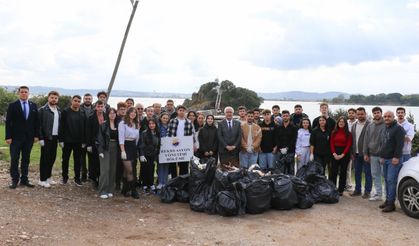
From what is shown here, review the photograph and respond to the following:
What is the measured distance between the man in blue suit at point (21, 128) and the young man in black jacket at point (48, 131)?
0.42 ft

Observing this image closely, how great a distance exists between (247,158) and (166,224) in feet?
10.3

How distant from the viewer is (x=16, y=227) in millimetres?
5734

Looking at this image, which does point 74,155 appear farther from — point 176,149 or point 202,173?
point 202,173

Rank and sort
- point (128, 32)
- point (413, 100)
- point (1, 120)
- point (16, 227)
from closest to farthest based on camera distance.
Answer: point (16, 227), point (128, 32), point (413, 100), point (1, 120)

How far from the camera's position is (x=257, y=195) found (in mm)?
7141

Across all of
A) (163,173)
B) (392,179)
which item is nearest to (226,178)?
(163,173)

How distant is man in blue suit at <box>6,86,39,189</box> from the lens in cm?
763

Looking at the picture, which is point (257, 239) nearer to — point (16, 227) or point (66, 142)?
point (16, 227)

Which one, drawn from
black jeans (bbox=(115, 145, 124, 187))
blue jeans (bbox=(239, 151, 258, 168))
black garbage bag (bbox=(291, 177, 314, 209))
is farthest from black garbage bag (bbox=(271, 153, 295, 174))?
black jeans (bbox=(115, 145, 124, 187))

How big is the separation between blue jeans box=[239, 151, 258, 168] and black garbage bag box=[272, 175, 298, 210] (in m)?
1.59

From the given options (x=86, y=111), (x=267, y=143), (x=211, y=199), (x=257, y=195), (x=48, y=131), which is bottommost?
(x=211, y=199)

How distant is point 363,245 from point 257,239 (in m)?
1.43

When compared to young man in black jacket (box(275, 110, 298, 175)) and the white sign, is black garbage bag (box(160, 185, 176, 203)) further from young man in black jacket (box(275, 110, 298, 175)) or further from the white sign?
young man in black jacket (box(275, 110, 298, 175))

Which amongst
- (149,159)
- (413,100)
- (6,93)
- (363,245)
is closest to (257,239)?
(363,245)
